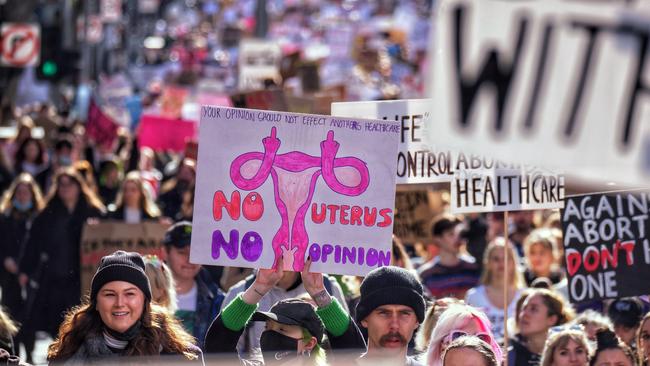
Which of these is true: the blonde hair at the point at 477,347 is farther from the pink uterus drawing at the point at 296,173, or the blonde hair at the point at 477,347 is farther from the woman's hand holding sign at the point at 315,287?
the pink uterus drawing at the point at 296,173

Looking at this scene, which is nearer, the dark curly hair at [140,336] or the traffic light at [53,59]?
the dark curly hair at [140,336]

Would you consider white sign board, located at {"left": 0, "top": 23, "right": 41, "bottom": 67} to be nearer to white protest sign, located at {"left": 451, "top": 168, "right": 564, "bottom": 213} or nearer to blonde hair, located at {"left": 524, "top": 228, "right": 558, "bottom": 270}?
blonde hair, located at {"left": 524, "top": 228, "right": 558, "bottom": 270}

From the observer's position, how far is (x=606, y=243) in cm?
802

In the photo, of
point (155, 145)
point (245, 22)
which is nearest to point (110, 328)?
point (155, 145)

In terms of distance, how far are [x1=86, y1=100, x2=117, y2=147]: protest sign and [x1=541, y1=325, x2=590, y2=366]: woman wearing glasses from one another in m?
12.8

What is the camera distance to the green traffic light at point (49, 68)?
85.9 ft

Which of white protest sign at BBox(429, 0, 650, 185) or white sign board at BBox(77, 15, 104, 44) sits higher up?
white sign board at BBox(77, 15, 104, 44)

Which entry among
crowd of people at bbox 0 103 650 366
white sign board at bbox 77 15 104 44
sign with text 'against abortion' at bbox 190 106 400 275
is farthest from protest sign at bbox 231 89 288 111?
white sign board at bbox 77 15 104 44

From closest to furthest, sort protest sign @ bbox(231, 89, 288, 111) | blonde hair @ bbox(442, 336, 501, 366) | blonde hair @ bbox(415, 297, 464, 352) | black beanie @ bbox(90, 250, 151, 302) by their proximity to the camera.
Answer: blonde hair @ bbox(442, 336, 501, 366) < black beanie @ bbox(90, 250, 151, 302) < blonde hair @ bbox(415, 297, 464, 352) < protest sign @ bbox(231, 89, 288, 111)

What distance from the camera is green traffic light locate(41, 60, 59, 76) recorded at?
26.2m

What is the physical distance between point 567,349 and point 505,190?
141cm

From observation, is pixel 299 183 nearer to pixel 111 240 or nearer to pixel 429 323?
pixel 429 323

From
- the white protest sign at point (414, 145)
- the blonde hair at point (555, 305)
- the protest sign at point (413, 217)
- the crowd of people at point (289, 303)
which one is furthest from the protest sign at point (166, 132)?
the blonde hair at point (555, 305)

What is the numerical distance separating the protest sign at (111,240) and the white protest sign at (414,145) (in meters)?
2.79
